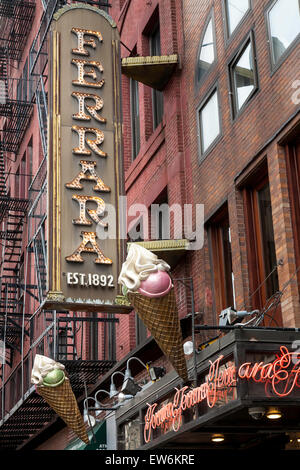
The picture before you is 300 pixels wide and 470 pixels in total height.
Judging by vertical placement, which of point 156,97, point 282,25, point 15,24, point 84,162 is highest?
point 15,24

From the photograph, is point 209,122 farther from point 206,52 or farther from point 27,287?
point 27,287

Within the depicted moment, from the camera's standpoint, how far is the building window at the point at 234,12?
52.8ft

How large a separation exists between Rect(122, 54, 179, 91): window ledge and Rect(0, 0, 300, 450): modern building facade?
3cm

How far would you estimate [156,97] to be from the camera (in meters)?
21.5

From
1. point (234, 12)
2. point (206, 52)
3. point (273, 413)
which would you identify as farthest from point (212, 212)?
point (273, 413)

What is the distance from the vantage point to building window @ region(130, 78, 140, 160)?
2267 cm

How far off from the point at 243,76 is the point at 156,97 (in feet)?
19.4

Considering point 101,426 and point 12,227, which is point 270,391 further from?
point 12,227

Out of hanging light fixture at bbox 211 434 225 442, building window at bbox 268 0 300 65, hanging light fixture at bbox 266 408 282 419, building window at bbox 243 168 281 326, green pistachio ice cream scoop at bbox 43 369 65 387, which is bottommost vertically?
hanging light fixture at bbox 266 408 282 419

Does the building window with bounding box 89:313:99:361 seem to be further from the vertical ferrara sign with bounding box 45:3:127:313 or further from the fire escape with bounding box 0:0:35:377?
the vertical ferrara sign with bounding box 45:3:127:313

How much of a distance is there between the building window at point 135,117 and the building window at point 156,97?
4.14 ft

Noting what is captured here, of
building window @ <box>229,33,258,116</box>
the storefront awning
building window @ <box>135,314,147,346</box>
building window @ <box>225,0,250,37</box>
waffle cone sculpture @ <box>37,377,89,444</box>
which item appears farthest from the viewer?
building window @ <box>135,314,147,346</box>

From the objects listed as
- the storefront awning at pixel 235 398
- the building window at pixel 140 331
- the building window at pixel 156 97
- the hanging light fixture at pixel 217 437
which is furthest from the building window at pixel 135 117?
the hanging light fixture at pixel 217 437

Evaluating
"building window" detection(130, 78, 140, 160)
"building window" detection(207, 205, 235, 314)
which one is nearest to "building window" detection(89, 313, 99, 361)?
"building window" detection(130, 78, 140, 160)
